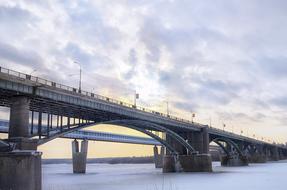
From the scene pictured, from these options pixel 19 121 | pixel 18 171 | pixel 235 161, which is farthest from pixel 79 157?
pixel 18 171

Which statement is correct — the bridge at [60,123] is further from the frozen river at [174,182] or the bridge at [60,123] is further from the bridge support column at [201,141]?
the frozen river at [174,182]

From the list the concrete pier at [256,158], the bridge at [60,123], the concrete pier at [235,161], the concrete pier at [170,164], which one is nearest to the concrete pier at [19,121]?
the bridge at [60,123]

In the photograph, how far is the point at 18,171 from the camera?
36062 millimetres

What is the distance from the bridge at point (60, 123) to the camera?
3684cm

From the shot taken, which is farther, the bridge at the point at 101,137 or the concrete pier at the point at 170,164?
the bridge at the point at 101,137

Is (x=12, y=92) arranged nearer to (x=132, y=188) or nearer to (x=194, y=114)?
(x=132, y=188)

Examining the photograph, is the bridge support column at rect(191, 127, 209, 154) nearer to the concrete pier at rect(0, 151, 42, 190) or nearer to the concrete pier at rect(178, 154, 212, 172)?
the concrete pier at rect(178, 154, 212, 172)

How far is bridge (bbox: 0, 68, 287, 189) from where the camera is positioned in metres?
36.8

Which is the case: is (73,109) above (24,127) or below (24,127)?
above

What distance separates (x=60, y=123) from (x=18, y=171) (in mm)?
16533

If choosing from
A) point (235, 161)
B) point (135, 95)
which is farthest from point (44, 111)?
point (235, 161)

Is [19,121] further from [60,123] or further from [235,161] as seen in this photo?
[235,161]

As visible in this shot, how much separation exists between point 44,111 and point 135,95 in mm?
26169

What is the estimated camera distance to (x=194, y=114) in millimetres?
103938
